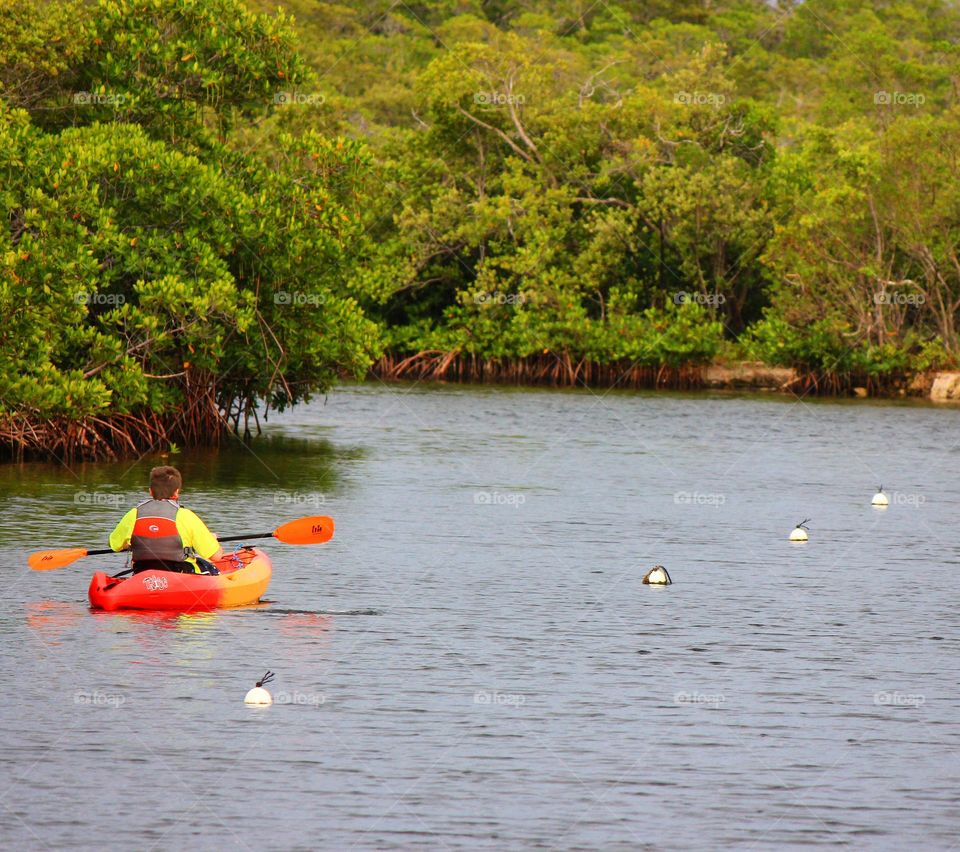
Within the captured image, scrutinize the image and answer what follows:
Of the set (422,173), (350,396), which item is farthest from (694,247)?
(350,396)

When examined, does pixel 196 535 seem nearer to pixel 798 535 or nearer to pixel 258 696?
pixel 258 696

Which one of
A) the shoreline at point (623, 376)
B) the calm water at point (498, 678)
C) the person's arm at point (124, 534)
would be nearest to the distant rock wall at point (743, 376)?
the shoreline at point (623, 376)

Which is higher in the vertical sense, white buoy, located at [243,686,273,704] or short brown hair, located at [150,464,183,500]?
short brown hair, located at [150,464,183,500]

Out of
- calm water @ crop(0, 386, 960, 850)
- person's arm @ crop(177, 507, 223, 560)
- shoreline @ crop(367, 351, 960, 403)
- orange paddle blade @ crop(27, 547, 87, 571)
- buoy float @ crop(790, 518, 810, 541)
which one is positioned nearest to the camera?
calm water @ crop(0, 386, 960, 850)

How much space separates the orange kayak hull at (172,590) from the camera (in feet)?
60.0

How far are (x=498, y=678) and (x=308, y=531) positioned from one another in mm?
5773

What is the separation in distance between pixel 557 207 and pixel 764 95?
33220 millimetres

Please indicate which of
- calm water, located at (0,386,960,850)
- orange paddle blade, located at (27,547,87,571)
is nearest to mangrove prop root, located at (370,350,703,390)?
calm water, located at (0,386,960,850)

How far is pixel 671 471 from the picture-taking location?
37.0 meters

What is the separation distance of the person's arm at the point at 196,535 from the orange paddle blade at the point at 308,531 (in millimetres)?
2215

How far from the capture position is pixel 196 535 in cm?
1848

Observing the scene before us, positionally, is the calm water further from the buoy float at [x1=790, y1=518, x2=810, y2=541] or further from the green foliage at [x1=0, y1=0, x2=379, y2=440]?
the green foliage at [x1=0, y1=0, x2=379, y2=440]

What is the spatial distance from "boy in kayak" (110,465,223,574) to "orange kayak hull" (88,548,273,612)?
128 millimetres

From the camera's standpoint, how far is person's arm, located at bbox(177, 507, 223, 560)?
720 inches
